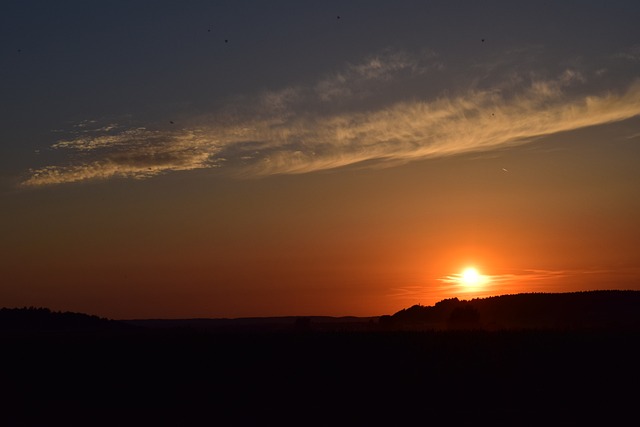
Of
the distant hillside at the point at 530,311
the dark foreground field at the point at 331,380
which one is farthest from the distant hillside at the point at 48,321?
the dark foreground field at the point at 331,380

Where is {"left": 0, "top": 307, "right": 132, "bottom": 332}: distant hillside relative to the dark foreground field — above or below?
above

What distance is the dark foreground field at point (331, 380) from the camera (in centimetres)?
2852

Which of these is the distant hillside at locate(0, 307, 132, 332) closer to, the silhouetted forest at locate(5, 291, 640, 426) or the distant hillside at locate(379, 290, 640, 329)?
the distant hillside at locate(379, 290, 640, 329)

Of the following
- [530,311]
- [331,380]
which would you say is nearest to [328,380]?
[331,380]

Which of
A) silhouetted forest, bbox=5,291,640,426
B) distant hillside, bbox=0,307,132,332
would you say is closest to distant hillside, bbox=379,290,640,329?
distant hillside, bbox=0,307,132,332

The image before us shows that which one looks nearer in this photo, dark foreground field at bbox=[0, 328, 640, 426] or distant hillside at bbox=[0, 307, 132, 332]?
dark foreground field at bbox=[0, 328, 640, 426]

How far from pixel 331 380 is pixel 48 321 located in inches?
2986

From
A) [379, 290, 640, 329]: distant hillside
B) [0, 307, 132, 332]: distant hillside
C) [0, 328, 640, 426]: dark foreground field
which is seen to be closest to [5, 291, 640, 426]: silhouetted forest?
[0, 328, 640, 426]: dark foreground field

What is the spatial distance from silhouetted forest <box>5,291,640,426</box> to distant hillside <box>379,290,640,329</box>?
154 ft

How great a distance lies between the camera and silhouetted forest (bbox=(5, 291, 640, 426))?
93.7ft

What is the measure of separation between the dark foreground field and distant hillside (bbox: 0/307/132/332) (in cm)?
5551

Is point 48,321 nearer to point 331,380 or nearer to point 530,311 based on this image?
point 530,311

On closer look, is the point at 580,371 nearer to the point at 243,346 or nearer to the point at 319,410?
the point at 319,410

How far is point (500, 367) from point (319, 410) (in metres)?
9.35
